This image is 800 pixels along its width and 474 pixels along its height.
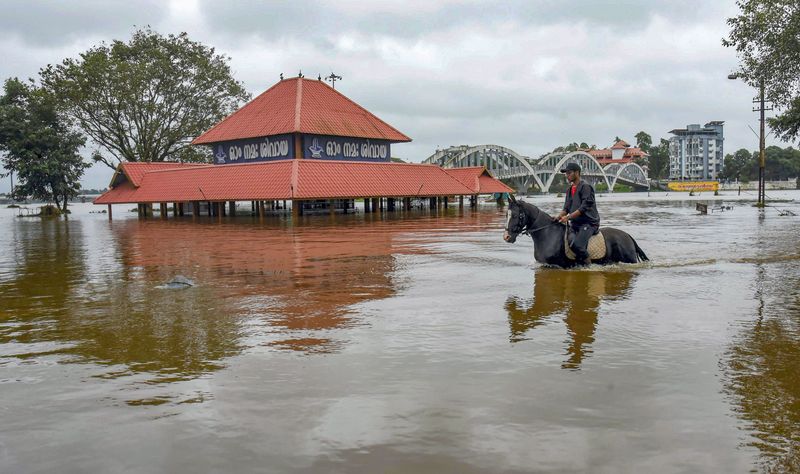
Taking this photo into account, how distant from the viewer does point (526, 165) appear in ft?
352

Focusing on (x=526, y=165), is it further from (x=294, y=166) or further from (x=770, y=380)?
(x=770, y=380)

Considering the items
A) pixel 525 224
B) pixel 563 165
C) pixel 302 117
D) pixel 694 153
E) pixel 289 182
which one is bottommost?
pixel 525 224

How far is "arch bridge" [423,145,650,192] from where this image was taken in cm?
9962

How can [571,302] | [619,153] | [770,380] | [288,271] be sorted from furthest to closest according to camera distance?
[619,153] → [288,271] → [571,302] → [770,380]

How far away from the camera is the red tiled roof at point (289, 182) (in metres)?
36.8

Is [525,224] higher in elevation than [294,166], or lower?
lower

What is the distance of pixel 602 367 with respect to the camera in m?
6.03

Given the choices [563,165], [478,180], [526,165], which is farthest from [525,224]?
[563,165]

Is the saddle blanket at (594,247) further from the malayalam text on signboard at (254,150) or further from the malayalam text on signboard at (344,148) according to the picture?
the malayalam text on signboard at (254,150)

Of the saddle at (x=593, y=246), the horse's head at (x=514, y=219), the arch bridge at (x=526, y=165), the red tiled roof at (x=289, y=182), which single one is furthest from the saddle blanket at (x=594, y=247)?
the arch bridge at (x=526, y=165)

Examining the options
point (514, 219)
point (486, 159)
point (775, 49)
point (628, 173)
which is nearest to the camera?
point (514, 219)

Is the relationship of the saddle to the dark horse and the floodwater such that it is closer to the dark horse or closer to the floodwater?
the dark horse

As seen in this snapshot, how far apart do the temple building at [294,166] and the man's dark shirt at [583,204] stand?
24.5 meters

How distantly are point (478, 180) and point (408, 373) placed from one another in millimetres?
48343
